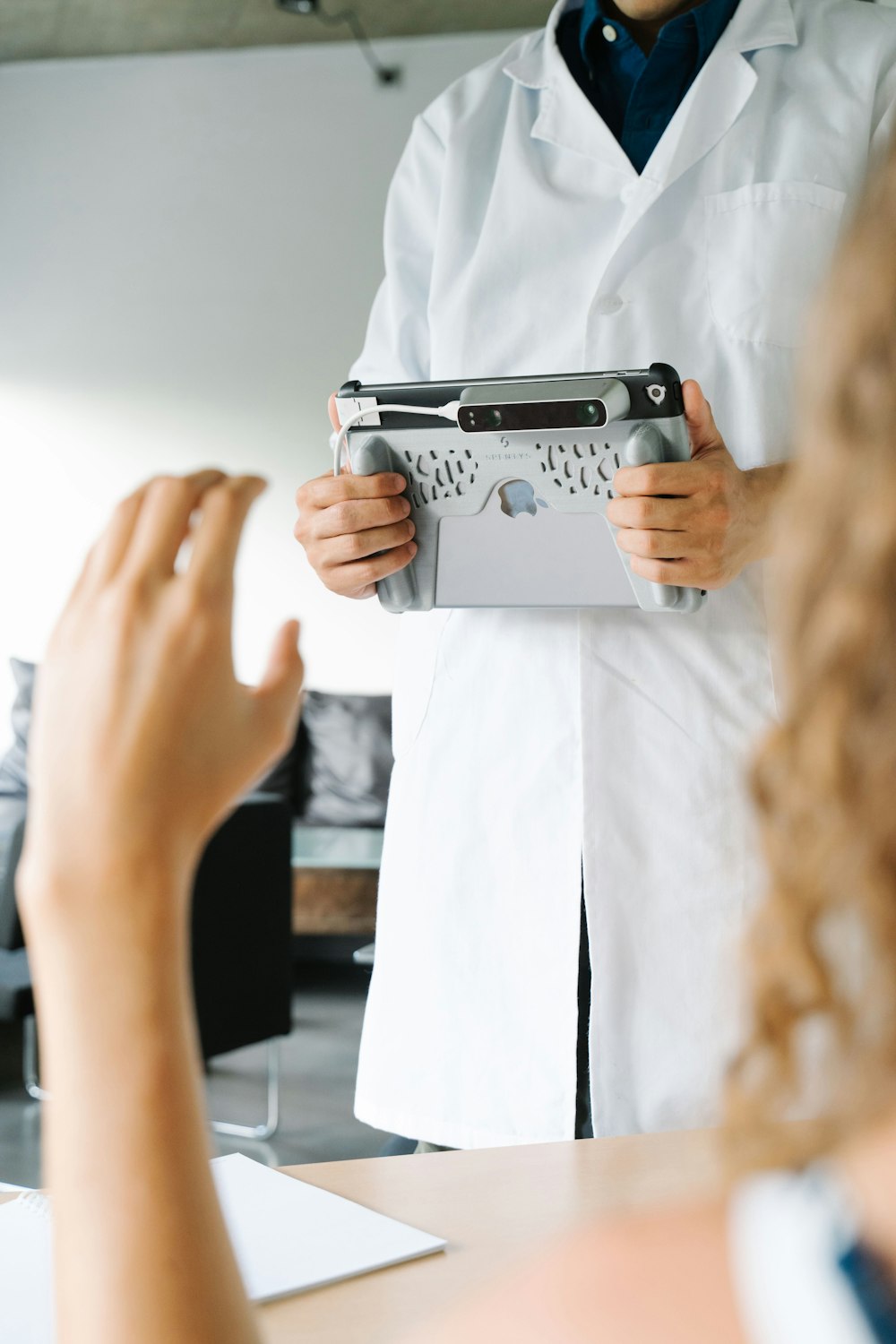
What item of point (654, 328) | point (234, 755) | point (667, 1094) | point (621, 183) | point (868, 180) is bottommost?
point (667, 1094)

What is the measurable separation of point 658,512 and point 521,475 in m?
0.12

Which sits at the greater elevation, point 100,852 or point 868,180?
point 868,180

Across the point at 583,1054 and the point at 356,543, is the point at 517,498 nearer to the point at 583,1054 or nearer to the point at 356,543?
the point at 356,543

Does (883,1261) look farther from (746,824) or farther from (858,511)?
(746,824)

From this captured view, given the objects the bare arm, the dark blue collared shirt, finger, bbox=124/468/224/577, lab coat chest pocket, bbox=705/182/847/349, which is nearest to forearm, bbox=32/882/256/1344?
the bare arm

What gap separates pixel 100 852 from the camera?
1.28 feet

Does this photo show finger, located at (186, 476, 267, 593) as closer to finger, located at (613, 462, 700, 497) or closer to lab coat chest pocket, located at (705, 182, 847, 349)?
finger, located at (613, 462, 700, 497)

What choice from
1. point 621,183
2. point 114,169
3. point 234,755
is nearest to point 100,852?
point 234,755

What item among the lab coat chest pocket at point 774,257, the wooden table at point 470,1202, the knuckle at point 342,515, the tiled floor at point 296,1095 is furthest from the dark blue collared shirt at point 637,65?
the tiled floor at point 296,1095

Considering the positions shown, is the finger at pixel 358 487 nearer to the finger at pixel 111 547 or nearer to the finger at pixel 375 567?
the finger at pixel 375 567

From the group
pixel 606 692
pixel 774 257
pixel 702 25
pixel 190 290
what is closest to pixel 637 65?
pixel 702 25

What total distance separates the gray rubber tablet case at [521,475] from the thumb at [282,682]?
561 millimetres

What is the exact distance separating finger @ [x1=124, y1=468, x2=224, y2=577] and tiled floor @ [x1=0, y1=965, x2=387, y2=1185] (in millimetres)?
2566

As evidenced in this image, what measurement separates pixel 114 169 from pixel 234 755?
5197 millimetres
